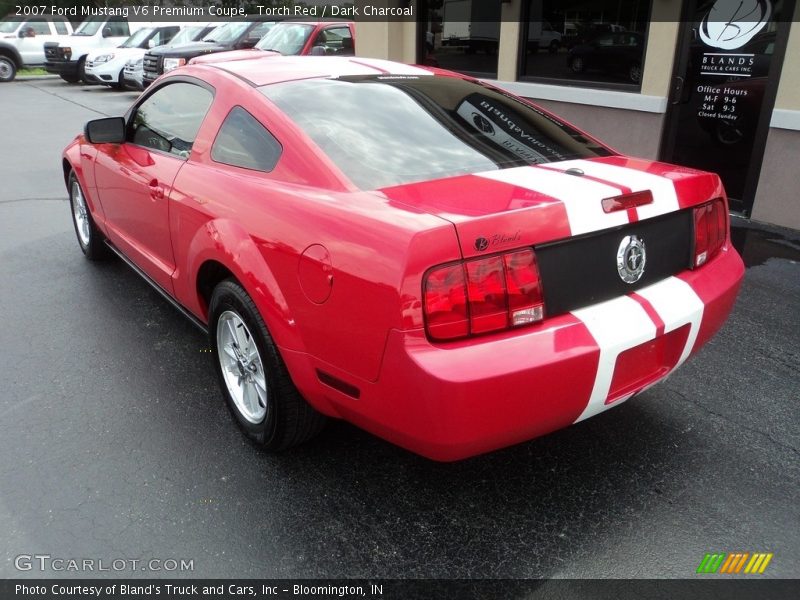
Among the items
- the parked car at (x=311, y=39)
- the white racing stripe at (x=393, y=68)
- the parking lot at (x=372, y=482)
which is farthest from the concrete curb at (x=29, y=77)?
the white racing stripe at (x=393, y=68)

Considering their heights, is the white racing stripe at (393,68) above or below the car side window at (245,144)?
above

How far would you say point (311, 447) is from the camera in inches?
114

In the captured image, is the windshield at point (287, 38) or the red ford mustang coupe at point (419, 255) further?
the windshield at point (287, 38)

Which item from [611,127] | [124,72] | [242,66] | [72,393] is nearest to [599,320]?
[242,66]

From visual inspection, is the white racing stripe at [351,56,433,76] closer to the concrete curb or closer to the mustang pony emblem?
the mustang pony emblem

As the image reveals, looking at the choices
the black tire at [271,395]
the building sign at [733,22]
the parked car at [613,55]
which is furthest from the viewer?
the parked car at [613,55]

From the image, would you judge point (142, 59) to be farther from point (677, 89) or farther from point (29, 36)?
point (677, 89)

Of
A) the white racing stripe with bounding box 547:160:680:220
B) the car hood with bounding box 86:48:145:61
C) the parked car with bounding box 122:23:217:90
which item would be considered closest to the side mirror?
the white racing stripe with bounding box 547:160:680:220

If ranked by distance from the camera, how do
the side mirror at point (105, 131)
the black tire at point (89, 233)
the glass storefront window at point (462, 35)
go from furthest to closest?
the glass storefront window at point (462, 35) < the black tire at point (89, 233) < the side mirror at point (105, 131)

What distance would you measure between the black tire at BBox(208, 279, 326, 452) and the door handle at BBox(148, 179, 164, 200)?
757mm

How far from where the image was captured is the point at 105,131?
12.5 ft

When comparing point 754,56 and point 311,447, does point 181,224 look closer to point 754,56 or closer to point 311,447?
point 311,447

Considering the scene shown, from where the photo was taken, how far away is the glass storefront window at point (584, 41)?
23.8 ft

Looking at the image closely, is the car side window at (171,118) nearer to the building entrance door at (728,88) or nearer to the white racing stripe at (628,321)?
the white racing stripe at (628,321)
